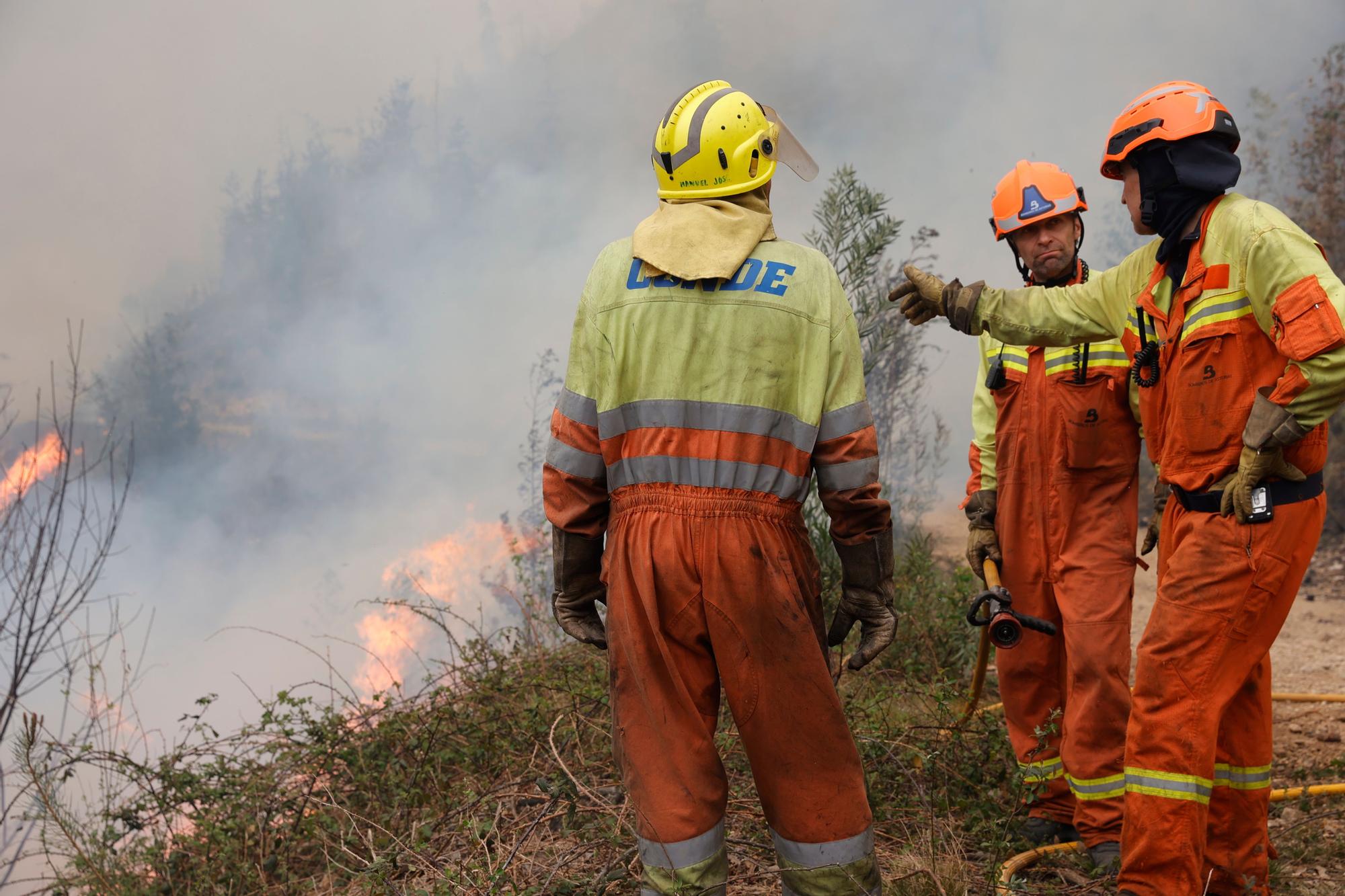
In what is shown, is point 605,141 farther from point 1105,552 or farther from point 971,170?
point 1105,552

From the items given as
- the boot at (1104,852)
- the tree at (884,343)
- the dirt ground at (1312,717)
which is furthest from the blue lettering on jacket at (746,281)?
the dirt ground at (1312,717)

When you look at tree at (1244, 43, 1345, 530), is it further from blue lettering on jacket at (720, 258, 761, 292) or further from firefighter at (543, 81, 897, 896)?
blue lettering on jacket at (720, 258, 761, 292)

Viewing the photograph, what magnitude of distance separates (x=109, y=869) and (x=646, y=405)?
12.2 feet

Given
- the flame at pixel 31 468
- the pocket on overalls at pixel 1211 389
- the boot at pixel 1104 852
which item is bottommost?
the boot at pixel 1104 852

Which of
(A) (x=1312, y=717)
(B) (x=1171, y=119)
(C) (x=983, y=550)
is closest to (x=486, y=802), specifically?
(C) (x=983, y=550)

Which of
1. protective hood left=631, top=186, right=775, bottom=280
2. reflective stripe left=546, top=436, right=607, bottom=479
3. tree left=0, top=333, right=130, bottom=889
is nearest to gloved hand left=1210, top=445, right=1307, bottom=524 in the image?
protective hood left=631, top=186, right=775, bottom=280

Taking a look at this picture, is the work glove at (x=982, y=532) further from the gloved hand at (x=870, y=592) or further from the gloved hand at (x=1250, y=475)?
the gloved hand at (x=870, y=592)

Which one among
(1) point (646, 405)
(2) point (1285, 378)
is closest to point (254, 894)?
(1) point (646, 405)

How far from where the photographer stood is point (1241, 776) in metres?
2.99

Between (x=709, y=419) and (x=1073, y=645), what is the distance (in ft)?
6.88

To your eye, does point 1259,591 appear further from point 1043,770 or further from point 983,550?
point 983,550

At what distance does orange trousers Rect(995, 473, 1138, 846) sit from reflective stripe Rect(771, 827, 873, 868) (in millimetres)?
1251

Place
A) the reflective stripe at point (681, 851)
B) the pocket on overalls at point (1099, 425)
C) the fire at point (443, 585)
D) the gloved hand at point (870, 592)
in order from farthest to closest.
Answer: the fire at point (443, 585)
the pocket on overalls at point (1099, 425)
the gloved hand at point (870, 592)
the reflective stripe at point (681, 851)

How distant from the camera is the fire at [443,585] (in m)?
8.26
